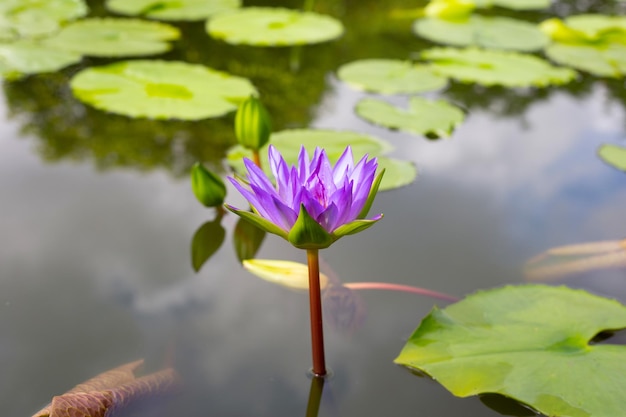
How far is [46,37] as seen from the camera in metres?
3.06

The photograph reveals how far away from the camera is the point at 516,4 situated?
161 inches

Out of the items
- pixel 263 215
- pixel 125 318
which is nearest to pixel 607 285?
pixel 263 215

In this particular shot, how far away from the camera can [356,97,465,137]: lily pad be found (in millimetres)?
2436

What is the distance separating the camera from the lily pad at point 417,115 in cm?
244

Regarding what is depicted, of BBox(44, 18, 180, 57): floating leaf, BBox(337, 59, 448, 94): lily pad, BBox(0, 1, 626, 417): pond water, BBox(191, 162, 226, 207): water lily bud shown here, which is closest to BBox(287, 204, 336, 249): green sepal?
BBox(0, 1, 626, 417): pond water

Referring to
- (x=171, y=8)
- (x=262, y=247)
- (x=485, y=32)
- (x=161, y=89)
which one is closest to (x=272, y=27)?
(x=171, y=8)

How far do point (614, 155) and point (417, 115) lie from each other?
717 mm

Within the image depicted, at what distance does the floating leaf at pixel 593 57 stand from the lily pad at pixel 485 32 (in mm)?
106

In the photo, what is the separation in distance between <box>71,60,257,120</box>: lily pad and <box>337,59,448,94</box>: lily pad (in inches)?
19.1

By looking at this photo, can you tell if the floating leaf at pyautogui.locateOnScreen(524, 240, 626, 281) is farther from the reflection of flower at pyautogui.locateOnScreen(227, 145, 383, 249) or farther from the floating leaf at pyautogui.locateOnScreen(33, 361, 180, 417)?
the floating leaf at pyautogui.locateOnScreen(33, 361, 180, 417)

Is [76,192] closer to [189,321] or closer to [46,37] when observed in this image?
[189,321]

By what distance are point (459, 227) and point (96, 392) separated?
109 centimetres

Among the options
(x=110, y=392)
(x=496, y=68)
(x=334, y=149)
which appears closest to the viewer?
(x=110, y=392)

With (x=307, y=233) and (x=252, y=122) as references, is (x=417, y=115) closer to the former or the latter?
(x=252, y=122)
